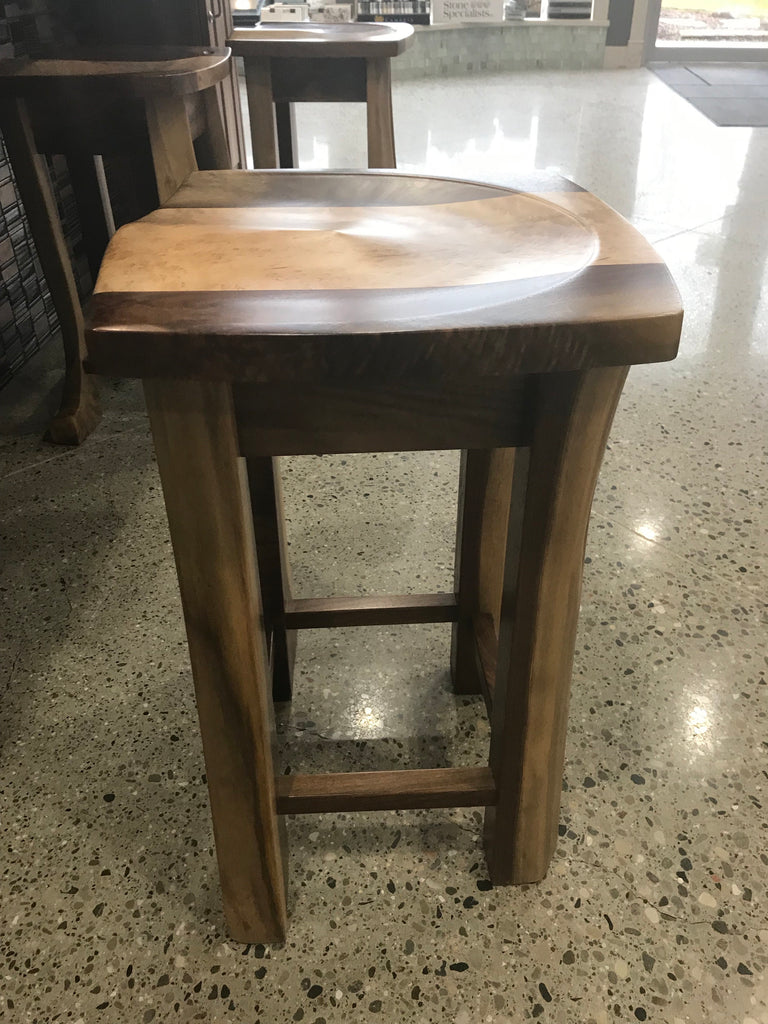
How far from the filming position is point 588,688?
1207 mm

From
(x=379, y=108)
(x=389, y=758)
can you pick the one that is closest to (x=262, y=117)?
(x=379, y=108)

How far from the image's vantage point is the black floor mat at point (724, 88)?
458cm

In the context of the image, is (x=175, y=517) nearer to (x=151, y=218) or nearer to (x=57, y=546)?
(x=151, y=218)

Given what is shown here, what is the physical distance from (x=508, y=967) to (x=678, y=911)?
0.66 ft

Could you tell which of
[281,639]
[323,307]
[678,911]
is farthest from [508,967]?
[323,307]

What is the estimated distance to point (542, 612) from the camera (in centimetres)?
75

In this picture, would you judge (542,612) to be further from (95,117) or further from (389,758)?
(95,117)

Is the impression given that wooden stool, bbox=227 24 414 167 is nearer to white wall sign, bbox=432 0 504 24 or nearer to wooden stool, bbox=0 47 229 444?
wooden stool, bbox=0 47 229 444

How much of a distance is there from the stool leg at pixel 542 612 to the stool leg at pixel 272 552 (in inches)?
12.6

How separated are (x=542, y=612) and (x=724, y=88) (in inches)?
223

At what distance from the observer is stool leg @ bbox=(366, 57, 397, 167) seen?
205 cm

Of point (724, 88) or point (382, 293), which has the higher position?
point (382, 293)

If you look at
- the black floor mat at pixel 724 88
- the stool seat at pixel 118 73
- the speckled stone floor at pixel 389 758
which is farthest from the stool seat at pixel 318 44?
the black floor mat at pixel 724 88

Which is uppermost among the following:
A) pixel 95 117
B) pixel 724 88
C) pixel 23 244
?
pixel 95 117
